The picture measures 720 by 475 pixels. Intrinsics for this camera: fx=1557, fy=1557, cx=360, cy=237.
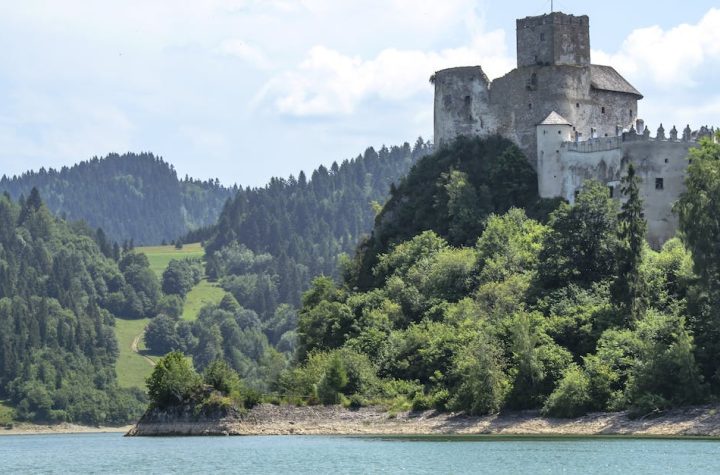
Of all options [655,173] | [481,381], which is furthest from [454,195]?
[481,381]

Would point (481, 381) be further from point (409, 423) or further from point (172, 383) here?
point (172, 383)

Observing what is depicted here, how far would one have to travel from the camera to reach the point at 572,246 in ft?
318

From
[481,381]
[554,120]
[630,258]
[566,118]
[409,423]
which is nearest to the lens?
[481,381]

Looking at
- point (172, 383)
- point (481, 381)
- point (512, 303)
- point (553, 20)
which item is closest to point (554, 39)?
point (553, 20)

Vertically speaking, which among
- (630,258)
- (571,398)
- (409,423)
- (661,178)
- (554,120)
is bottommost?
(409,423)

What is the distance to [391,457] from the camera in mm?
71750

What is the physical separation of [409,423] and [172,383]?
15.3 meters

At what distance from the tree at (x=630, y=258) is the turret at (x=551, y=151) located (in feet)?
51.5

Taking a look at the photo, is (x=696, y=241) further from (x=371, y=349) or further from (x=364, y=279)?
(x=364, y=279)

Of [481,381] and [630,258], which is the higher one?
[630,258]

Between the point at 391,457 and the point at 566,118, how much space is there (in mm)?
43272

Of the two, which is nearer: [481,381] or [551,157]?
[481,381]

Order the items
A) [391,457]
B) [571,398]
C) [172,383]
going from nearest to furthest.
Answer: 1. [391,457]
2. [571,398]
3. [172,383]

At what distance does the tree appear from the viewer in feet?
292
